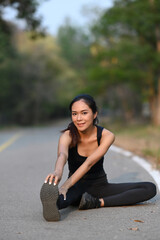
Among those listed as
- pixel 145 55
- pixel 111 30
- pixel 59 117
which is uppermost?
pixel 111 30

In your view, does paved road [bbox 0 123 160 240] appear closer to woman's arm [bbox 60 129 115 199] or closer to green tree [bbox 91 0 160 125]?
woman's arm [bbox 60 129 115 199]

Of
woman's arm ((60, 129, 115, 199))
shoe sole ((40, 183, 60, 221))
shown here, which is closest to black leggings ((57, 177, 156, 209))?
woman's arm ((60, 129, 115, 199))

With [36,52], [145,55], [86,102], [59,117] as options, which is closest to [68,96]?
[36,52]

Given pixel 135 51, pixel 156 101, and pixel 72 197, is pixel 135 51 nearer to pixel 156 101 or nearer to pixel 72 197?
pixel 156 101

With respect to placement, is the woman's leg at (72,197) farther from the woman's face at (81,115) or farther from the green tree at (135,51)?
the green tree at (135,51)

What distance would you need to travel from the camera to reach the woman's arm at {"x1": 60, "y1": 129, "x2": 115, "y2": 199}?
5023 millimetres

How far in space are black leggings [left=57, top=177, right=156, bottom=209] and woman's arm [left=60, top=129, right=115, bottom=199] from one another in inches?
9.2

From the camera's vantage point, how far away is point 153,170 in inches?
338

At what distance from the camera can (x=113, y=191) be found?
5512 mm

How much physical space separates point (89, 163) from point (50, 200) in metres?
0.74

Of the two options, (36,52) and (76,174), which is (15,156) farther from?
(36,52)

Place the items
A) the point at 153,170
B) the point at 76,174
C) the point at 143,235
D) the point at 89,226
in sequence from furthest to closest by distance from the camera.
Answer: the point at 153,170 < the point at 76,174 < the point at 89,226 < the point at 143,235

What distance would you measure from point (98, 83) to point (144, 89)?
334 cm

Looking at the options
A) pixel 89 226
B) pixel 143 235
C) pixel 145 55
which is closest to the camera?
pixel 143 235
